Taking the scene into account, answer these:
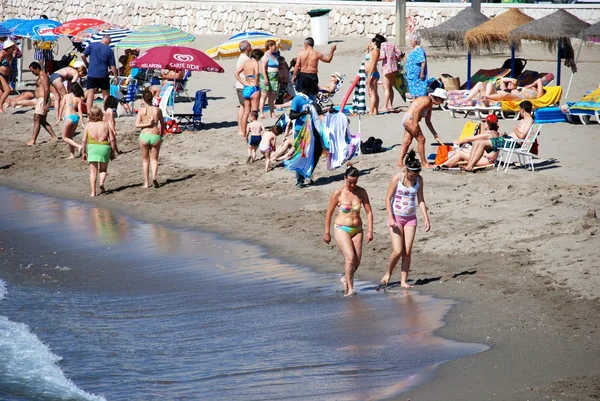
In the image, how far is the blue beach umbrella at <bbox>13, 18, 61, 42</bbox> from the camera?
24.6 metres

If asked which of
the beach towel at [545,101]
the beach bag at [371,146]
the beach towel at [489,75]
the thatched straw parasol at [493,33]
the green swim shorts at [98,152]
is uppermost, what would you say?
the thatched straw parasol at [493,33]

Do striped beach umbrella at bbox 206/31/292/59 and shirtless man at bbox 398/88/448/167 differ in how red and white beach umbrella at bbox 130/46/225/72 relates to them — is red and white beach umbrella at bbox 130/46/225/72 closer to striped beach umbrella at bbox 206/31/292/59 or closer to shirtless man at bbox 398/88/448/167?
striped beach umbrella at bbox 206/31/292/59

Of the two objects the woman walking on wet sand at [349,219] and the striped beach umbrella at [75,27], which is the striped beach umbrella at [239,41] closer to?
the striped beach umbrella at [75,27]

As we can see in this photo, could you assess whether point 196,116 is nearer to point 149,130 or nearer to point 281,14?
point 149,130

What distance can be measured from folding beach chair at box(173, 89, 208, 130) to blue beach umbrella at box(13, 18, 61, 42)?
21.7ft

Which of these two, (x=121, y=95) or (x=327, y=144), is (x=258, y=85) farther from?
(x=121, y=95)

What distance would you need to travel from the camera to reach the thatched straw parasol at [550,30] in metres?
19.1

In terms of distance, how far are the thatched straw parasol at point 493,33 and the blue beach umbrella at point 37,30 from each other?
34.0 feet

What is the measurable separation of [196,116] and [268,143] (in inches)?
153

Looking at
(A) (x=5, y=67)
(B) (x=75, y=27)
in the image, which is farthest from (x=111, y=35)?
(A) (x=5, y=67)

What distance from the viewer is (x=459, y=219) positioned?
490 inches

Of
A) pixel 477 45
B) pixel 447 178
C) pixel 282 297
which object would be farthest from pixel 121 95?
pixel 282 297

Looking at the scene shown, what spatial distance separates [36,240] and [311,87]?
4.56m

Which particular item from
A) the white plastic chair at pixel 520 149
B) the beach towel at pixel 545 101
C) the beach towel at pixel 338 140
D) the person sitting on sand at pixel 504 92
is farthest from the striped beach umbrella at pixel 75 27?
the white plastic chair at pixel 520 149
